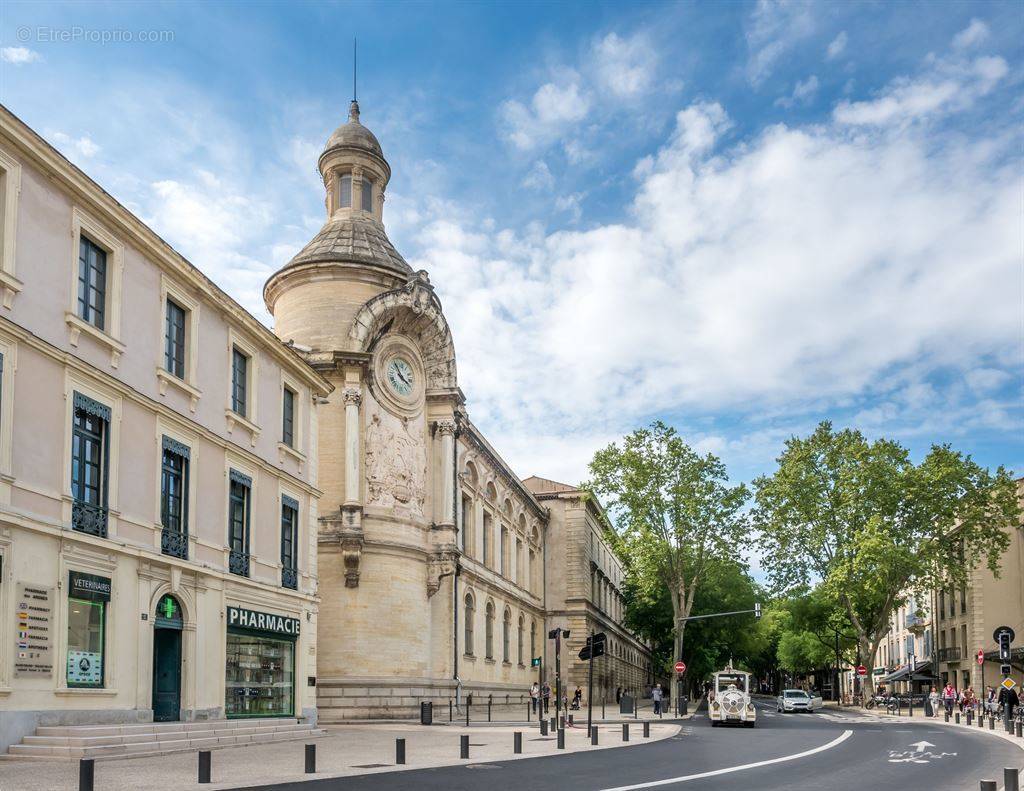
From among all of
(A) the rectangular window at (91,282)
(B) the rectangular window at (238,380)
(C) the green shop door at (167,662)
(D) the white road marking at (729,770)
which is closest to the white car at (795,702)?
(D) the white road marking at (729,770)

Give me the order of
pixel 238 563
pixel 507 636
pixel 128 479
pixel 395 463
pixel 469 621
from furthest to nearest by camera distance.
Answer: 1. pixel 507 636
2. pixel 469 621
3. pixel 395 463
4. pixel 238 563
5. pixel 128 479

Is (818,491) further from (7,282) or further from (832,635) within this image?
(7,282)

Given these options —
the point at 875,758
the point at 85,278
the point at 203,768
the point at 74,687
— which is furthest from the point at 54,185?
the point at 875,758

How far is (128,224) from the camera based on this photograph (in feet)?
70.1

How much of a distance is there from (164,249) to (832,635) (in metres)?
77.2

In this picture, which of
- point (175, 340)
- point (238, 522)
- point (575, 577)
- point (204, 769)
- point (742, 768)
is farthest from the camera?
point (575, 577)

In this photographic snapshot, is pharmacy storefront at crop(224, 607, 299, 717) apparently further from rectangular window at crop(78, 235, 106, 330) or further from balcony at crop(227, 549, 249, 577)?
rectangular window at crop(78, 235, 106, 330)

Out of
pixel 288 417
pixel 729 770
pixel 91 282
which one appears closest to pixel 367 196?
pixel 288 417

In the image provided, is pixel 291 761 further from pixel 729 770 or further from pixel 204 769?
pixel 729 770

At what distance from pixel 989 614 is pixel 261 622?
49.0 meters

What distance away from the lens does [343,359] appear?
38.4 meters

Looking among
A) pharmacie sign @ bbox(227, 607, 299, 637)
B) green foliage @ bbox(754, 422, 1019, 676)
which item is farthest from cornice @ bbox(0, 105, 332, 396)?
green foliage @ bbox(754, 422, 1019, 676)

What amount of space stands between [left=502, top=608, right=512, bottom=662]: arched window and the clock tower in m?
12.1

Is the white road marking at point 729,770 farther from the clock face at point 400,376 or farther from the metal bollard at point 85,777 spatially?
the clock face at point 400,376
